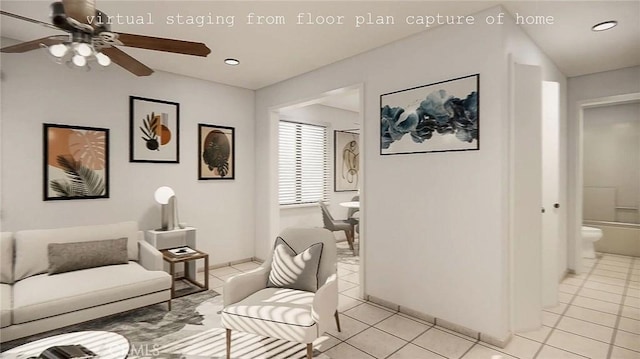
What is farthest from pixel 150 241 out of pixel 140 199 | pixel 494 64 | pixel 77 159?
pixel 494 64

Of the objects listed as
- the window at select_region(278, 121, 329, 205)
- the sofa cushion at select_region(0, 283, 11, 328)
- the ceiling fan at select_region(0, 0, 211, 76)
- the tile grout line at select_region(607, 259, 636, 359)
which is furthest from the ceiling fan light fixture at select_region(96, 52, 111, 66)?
the tile grout line at select_region(607, 259, 636, 359)

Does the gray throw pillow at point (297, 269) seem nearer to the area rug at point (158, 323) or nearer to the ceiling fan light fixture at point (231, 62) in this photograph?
the area rug at point (158, 323)

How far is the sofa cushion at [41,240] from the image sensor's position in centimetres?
289

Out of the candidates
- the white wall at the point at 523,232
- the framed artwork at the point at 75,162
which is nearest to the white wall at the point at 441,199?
the white wall at the point at 523,232

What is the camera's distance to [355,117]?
6723 millimetres

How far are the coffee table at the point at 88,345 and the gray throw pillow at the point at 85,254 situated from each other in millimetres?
1226

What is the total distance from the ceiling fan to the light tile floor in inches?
94.5

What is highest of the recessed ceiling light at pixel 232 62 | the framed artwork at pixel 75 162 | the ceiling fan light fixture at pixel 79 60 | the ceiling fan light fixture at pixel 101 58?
the recessed ceiling light at pixel 232 62

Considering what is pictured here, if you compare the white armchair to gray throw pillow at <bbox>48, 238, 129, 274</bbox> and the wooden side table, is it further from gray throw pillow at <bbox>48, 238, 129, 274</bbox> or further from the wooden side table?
gray throw pillow at <bbox>48, 238, 129, 274</bbox>

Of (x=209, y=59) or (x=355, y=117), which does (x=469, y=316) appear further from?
(x=355, y=117)

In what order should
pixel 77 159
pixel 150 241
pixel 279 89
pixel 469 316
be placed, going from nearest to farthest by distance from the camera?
pixel 469 316, pixel 77 159, pixel 150 241, pixel 279 89

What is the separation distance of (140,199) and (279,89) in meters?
2.31

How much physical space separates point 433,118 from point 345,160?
3664 mm

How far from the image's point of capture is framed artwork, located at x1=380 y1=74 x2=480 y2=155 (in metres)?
2.68
